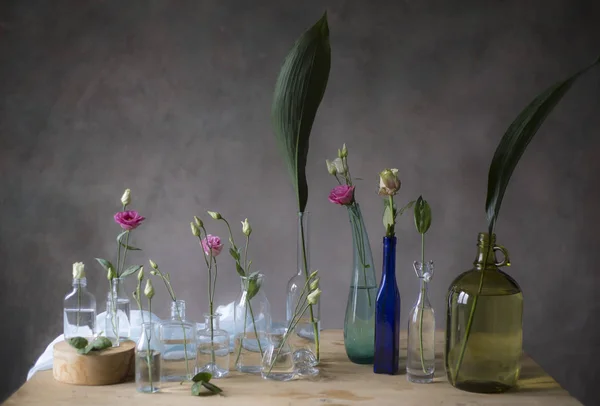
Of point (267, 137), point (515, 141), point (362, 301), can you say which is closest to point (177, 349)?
point (362, 301)

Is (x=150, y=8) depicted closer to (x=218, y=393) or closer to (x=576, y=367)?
(x=218, y=393)

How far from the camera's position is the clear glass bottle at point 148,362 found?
4.38 ft

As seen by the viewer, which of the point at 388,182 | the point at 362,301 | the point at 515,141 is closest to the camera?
the point at 515,141

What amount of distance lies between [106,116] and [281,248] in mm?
783

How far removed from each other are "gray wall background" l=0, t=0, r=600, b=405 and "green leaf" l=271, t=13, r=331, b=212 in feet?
3.08

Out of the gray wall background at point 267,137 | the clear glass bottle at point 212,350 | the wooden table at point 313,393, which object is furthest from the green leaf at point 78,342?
the gray wall background at point 267,137

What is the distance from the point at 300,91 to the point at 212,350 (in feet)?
1.90

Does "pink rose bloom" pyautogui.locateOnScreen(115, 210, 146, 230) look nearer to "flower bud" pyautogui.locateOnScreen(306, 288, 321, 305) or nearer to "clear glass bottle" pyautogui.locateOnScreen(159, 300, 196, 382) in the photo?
"clear glass bottle" pyautogui.locateOnScreen(159, 300, 196, 382)

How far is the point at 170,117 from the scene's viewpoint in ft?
7.97

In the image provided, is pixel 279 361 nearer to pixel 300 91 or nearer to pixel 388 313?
pixel 388 313

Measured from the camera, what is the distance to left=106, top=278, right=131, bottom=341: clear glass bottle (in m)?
1.48

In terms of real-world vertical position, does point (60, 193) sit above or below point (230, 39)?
below

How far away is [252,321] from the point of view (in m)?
1.55

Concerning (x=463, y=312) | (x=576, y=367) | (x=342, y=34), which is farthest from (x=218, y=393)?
(x=576, y=367)
